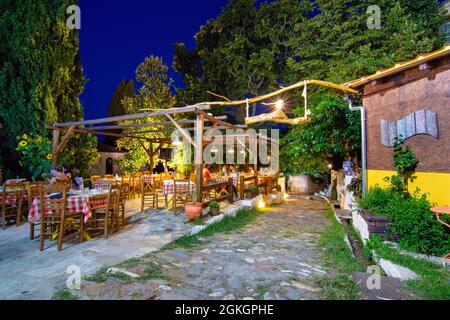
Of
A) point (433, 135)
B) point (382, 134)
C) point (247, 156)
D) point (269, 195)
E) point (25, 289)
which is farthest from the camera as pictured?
point (247, 156)

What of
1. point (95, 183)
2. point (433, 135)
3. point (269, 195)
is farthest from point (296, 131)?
point (95, 183)

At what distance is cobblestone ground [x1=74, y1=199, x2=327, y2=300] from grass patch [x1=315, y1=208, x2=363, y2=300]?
0.15 metres

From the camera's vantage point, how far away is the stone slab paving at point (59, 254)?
3.12 meters

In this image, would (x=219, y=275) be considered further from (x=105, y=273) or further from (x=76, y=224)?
(x=76, y=224)

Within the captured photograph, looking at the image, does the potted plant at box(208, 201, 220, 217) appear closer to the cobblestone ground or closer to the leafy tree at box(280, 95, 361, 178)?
the cobblestone ground

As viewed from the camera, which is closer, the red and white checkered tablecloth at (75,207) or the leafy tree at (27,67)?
the red and white checkered tablecloth at (75,207)

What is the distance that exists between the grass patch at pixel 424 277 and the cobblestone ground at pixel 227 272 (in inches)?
41.1

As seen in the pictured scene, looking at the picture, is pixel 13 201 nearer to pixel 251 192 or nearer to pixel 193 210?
pixel 193 210

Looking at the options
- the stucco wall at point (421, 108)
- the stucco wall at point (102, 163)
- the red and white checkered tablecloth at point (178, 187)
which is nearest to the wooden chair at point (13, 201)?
the red and white checkered tablecloth at point (178, 187)

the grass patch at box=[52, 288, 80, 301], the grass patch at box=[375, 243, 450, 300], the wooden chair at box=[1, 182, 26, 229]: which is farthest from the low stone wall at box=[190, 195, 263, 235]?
the wooden chair at box=[1, 182, 26, 229]

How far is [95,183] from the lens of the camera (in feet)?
31.1

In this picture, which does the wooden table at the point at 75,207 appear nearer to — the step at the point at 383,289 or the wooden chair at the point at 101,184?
the wooden chair at the point at 101,184

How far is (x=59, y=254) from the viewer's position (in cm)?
433
